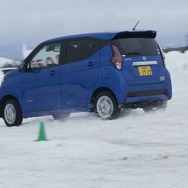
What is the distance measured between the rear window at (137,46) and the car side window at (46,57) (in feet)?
4.74

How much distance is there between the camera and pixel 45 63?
11.0m

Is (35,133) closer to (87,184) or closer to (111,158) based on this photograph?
(111,158)

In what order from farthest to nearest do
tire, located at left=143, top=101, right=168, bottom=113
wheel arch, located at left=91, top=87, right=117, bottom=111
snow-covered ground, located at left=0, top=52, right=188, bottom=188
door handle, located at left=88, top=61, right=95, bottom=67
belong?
tire, located at left=143, top=101, right=168, bottom=113 → door handle, located at left=88, top=61, right=95, bottom=67 → wheel arch, located at left=91, top=87, right=117, bottom=111 → snow-covered ground, located at left=0, top=52, right=188, bottom=188

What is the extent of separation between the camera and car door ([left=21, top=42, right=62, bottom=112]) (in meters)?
10.7

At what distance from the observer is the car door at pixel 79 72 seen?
33.1 ft

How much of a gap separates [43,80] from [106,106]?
1739 millimetres

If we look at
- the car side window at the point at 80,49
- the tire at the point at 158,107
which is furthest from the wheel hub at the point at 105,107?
the tire at the point at 158,107

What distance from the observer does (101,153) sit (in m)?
7.07

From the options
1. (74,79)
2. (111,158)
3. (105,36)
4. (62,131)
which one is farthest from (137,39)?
(111,158)

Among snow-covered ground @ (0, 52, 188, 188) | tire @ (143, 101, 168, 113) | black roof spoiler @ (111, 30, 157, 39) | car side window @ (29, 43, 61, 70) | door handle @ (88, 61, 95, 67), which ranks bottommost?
snow-covered ground @ (0, 52, 188, 188)

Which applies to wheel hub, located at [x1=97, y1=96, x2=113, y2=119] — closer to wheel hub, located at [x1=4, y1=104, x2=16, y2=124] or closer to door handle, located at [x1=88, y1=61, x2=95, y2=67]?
door handle, located at [x1=88, y1=61, x2=95, y2=67]

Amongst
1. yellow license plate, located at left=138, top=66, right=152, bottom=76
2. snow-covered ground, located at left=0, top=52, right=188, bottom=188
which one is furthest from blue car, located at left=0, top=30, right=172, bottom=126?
snow-covered ground, located at left=0, top=52, right=188, bottom=188

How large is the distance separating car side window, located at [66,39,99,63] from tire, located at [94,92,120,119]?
0.89 m

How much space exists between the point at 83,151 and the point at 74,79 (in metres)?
3.28
